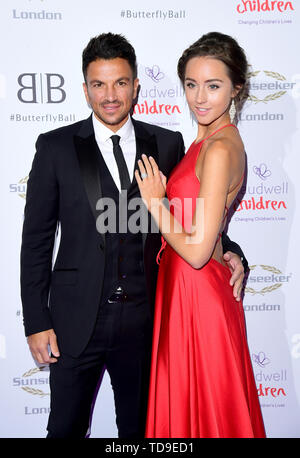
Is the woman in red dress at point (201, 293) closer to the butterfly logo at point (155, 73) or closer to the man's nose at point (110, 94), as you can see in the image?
the man's nose at point (110, 94)

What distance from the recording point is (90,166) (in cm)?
191

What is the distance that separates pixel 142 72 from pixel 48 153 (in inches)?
34.1

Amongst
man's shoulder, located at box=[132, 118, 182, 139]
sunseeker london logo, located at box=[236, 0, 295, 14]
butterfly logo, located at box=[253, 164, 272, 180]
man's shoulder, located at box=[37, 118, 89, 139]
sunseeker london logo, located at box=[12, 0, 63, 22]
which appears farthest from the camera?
butterfly logo, located at box=[253, 164, 272, 180]

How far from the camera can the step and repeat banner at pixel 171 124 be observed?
240cm

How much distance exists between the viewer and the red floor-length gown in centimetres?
185

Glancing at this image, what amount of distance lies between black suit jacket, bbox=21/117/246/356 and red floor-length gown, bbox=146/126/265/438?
168 millimetres

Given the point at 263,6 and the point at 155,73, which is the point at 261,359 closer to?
the point at 155,73

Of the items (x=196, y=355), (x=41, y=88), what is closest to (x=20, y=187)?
(x=41, y=88)

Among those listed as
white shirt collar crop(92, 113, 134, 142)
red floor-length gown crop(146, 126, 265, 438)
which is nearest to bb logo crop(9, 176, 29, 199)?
white shirt collar crop(92, 113, 134, 142)

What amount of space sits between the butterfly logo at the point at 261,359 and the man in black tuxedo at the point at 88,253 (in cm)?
94

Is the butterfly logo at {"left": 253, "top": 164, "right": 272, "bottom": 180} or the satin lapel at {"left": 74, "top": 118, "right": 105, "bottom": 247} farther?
the butterfly logo at {"left": 253, "top": 164, "right": 272, "bottom": 180}

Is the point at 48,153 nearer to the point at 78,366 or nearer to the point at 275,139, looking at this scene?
the point at 78,366

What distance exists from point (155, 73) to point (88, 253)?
116cm

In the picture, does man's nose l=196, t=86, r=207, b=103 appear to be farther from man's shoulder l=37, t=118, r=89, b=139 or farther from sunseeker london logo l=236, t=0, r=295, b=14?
sunseeker london logo l=236, t=0, r=295, b=14
